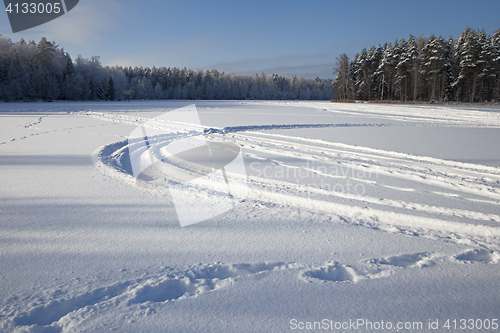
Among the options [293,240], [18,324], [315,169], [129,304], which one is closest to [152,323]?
[129,304]

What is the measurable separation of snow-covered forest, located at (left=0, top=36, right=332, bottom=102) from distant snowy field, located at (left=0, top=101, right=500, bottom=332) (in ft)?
173

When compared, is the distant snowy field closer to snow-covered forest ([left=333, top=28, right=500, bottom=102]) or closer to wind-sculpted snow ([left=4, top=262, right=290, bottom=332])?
wind-sculpted snow ([left=4, top=262, right=290, bottom=332])

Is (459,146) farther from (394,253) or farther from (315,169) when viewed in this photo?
(394,253)

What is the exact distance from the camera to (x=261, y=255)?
230cm

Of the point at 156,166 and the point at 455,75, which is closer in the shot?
the point at 156,166

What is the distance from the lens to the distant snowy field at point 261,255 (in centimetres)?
167

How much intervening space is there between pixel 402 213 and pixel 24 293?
139 inches

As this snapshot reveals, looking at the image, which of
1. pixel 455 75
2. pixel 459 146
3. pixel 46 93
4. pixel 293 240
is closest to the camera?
pixel 293 240

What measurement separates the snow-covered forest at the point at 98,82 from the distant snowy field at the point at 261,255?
52.8m

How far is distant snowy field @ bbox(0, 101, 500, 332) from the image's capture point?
167 centimetres

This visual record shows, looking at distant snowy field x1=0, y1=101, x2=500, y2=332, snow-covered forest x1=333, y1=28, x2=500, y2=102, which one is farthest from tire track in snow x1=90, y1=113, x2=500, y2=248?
snow-covered forest x1=333, y1=28, x2=500, y2=102

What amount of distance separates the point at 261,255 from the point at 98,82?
65249 mm

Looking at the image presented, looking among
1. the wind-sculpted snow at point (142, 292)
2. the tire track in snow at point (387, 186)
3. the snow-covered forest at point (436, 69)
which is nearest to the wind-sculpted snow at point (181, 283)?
the wind-sculpted snow at point (142, 292)

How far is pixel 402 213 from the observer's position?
309 cm
